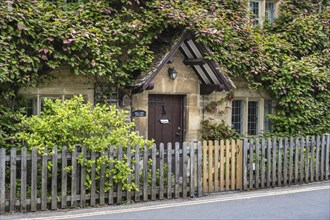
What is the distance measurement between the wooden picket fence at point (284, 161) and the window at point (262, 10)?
486 centimetres

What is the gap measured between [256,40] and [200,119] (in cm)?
296

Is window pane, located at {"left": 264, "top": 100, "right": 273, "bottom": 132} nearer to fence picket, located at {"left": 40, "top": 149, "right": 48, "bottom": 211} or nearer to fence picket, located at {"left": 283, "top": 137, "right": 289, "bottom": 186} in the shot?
fence picket, located at {"left": 283, "top": 137, "right": 289, "bottom": 186}

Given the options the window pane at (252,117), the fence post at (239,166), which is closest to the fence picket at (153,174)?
the fence post at (239,166)

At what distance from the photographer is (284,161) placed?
36.2 feet

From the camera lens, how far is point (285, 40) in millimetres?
14422

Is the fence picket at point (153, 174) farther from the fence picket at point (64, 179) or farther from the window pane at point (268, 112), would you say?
the window pane at point (268, 112)

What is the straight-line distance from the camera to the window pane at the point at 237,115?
1426 centimetres

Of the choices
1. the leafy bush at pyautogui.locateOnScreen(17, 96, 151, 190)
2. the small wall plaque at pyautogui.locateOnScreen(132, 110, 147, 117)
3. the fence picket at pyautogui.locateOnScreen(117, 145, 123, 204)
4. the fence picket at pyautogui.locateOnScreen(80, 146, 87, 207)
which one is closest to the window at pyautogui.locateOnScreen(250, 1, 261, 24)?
the small wall plaque at pyautogui.locateOnScreen(132, 110, 147, 117)

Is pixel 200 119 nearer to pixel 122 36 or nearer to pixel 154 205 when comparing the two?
pixel 122 36

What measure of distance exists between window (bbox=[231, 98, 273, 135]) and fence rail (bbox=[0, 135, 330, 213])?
273cm

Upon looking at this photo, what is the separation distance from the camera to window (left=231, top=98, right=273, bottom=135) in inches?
562

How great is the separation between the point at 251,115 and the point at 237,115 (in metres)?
0.53

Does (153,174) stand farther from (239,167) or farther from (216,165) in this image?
(239,167)

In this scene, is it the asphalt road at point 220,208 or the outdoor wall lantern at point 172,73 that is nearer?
the asphalt road at point 220,208
